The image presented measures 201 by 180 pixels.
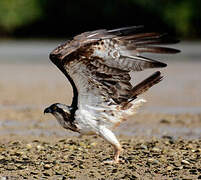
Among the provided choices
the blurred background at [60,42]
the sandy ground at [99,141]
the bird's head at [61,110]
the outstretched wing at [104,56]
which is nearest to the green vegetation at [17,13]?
the blurred background at [60,42]

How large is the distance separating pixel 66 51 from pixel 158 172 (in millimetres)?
1801

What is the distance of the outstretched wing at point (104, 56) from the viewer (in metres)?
6.70

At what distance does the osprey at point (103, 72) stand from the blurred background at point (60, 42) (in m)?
2.78

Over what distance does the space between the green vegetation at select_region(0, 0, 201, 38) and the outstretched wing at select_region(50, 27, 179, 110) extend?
2894 cm

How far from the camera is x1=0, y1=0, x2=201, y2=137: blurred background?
470 inches

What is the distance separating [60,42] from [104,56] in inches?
1137

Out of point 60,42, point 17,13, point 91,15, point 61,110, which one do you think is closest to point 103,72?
point 61,110

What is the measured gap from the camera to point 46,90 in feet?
52.5

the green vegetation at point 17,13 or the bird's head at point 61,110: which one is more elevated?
the bird's head at point 61,110

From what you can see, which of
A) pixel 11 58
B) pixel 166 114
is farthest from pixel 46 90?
pixel 11 58

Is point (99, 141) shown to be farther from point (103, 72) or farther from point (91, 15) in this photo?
point (91, 15)

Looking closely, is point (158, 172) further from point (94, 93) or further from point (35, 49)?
point (35, 49)

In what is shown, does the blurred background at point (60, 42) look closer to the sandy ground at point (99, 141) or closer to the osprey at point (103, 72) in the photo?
the sandy ground at point (99, 141)

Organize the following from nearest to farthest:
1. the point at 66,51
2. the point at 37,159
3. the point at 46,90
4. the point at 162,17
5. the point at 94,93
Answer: the point at 66,51 < the point at 94,93 < the point at 37,159 < the point at 46,90 < the point at 162,17
